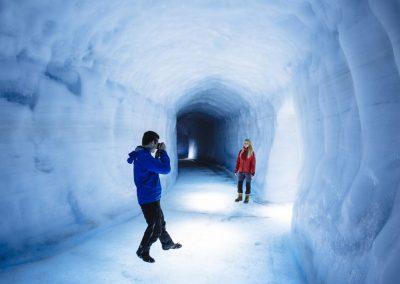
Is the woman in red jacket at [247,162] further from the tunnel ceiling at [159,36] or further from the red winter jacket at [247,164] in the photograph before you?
the tunnel ceiling at [159,36]

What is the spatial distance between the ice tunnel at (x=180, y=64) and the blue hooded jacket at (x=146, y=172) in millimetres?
1499

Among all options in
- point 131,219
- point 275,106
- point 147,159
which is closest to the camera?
point 147,159

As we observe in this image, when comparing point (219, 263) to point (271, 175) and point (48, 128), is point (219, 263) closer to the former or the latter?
point (48, 128)

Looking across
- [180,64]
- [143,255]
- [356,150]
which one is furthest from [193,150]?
[356,150]

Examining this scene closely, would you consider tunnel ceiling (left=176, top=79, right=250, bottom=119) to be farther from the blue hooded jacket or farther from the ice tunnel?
the blue hooded jacket

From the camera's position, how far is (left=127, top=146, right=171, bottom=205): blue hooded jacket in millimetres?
3492

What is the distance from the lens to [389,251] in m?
1.98

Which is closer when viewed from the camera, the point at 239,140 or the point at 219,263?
the point at 219,263

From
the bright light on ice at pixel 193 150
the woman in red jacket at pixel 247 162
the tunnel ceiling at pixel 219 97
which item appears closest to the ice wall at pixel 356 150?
the woman in red jacket at pixel 247 162

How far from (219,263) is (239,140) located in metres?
8.72

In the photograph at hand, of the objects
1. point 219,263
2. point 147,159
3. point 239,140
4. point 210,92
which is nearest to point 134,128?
point 147,159

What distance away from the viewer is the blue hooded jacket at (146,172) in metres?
3.49

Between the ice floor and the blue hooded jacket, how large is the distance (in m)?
1.01

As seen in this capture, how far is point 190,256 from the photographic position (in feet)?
13.8
